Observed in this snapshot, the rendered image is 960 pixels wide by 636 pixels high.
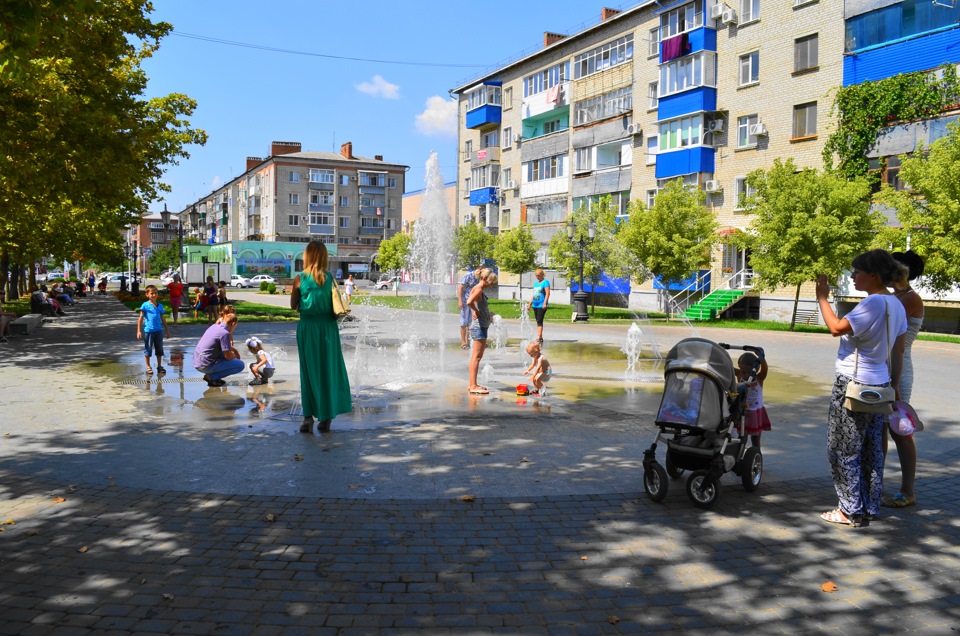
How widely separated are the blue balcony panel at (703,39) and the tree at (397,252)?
38.5 m

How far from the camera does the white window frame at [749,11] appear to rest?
3375cm

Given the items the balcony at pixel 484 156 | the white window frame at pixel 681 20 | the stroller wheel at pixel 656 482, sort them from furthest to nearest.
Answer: the balcony at pixel 484 156 < the white window frame at pixel 681 20 < the stroller wheel at pixel 656 482

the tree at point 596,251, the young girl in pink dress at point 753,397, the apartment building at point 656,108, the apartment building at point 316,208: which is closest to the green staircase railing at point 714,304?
the apartment building at point 656,108

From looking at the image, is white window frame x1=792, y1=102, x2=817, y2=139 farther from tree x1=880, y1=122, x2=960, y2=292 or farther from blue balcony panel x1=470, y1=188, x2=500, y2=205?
blue balcony panel x1=470, y1=188, x2=500, y2=205

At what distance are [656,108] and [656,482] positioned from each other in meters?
38.0

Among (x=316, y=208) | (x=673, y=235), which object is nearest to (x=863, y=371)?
(x=673, y=235)

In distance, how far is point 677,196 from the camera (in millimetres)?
31766

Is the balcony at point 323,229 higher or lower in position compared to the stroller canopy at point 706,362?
higher

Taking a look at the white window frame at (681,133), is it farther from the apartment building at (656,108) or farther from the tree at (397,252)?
the tree at (397,252)

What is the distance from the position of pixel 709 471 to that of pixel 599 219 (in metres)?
32.4

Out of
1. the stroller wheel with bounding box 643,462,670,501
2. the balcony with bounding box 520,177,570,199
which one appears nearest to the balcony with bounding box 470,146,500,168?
the balcony with bounding box 520,177,570,199

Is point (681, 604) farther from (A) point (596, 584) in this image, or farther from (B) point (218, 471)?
(B) point (218, 471)

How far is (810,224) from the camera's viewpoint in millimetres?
25406

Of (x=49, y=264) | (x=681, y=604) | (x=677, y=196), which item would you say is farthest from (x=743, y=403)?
(x=49, y=264)
